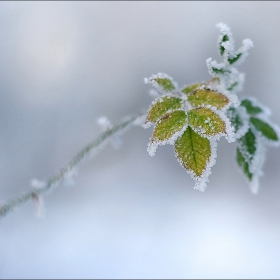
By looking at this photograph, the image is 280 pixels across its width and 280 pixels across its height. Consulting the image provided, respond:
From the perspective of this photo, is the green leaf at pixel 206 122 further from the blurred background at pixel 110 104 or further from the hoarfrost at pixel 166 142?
the blurred background at pixel 110 104

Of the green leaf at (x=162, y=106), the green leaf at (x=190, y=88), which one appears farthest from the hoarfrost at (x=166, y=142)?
the green leaf at (x=190, y=88)

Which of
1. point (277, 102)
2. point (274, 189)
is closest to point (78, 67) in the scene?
point (277, 102)

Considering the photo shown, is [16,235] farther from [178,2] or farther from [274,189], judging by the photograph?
[178,2]

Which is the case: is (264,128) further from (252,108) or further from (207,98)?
(207,98)

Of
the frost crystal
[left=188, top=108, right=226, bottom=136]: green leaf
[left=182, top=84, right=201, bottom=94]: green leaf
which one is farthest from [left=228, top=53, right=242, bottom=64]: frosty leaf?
[left=188, top=108, right=226, bottom=136]: green leaf

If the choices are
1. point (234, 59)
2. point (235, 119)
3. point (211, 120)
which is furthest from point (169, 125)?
point (235, 119)
